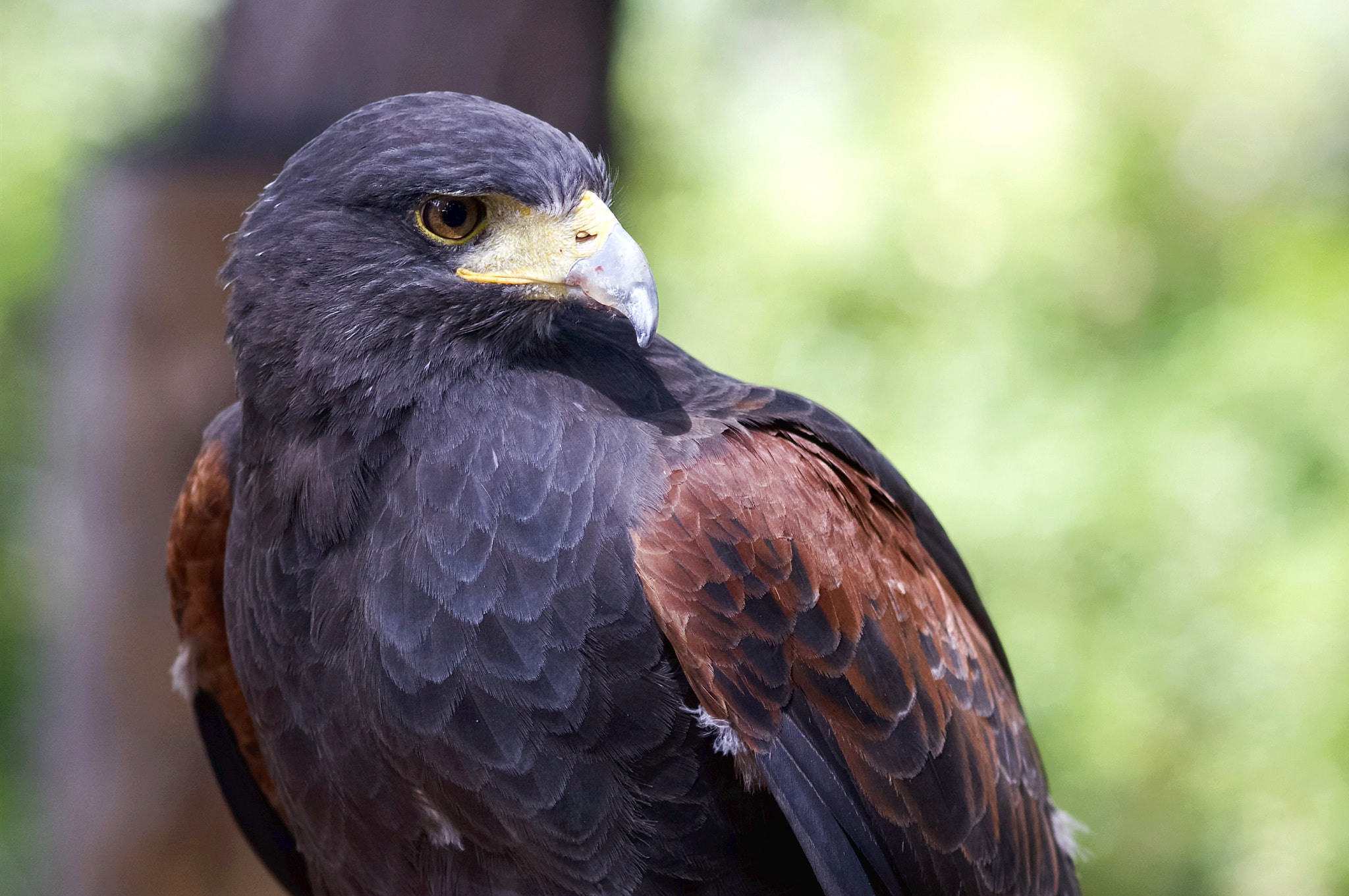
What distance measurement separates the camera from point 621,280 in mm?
2373

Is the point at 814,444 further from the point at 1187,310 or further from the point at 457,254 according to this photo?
the point at 1187,310

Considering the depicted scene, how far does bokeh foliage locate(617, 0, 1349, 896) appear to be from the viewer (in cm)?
695

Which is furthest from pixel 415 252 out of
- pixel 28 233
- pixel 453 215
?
pixel 28 233

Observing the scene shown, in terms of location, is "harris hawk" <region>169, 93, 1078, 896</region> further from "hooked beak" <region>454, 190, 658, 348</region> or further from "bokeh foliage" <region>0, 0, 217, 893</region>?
"bokeh foliage" <region>0, 0, 217, 893</region>

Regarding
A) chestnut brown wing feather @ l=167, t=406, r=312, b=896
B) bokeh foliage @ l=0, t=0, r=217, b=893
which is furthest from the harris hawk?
bokeh foliage @ l=0, t=0, r=217, b=893

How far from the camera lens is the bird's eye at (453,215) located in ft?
7.80

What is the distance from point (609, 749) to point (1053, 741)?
6135 millimetres

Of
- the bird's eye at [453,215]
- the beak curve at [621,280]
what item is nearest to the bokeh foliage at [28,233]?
the bird's eye at [453,215]

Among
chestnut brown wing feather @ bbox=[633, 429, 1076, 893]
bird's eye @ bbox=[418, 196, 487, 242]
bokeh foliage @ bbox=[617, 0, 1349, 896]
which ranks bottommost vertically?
chestnut brown wing feather @ bbox=[633, 429, 1076, 893]

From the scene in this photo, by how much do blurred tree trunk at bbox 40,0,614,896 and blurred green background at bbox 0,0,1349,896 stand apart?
62.4 inches

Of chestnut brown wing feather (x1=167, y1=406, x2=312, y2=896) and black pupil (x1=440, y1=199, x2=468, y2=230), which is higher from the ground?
black pupil (x1=440, y1=199, x2=468, y2=230)

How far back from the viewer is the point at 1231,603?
6949 millimetres

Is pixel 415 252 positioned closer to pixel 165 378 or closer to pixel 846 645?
pixel 846 645

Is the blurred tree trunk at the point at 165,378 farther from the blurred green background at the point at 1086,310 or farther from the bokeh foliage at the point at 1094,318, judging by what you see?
the bokeh foliage at the point at 1094,318
